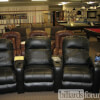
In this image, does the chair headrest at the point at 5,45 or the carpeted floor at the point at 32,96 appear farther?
the chair headrest at the point at 5,45

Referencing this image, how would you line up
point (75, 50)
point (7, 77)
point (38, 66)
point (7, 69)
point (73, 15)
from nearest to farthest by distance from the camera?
point (7, 77) < point (7, 69) < point (38, 66) < point (75, 50) < point (73, 15)

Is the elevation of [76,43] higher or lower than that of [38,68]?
higher

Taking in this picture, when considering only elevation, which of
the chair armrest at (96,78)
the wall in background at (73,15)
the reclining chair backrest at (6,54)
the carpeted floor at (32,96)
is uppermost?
the wall in background at (73,15)

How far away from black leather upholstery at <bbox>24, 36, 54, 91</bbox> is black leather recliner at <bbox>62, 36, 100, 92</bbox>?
0.31 metres

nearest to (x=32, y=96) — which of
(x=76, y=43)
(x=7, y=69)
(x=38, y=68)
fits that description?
(x=38, y=68)

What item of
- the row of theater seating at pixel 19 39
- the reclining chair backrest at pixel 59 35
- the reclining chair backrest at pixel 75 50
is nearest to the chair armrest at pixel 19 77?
the reclining chair backrest at pixel 75 50

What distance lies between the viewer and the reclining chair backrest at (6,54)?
321 cm

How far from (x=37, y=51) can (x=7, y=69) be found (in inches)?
30.3

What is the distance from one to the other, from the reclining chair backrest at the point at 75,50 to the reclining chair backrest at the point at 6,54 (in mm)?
1159

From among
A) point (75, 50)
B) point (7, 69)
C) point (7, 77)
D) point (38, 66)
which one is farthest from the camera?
point (75, 50)

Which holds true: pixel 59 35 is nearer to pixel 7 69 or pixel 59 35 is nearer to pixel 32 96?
pixel 7 69

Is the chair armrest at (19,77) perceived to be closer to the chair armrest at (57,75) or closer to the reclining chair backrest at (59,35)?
the chair armrest at (57,75)

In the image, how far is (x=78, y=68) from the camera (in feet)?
9.96

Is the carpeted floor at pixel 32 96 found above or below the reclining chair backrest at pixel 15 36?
below
